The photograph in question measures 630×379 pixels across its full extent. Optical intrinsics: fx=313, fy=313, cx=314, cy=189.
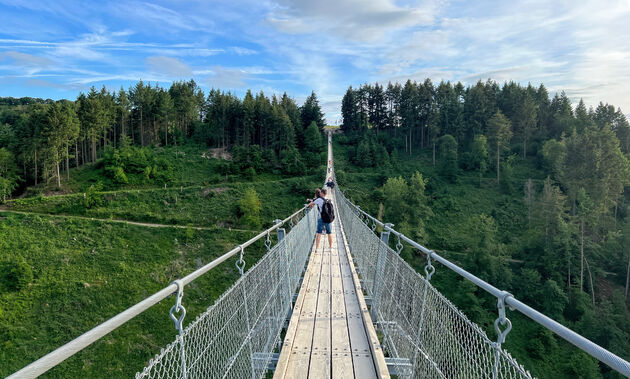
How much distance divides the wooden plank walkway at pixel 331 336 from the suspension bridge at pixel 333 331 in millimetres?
12

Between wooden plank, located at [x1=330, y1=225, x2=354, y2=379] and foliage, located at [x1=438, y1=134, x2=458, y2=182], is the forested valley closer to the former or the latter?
foliage, located at [x1=438, y1=134, x2=458, y2=182]

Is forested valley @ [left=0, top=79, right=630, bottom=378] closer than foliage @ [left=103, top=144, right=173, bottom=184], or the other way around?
forested valley @ [left=0, top=79, right=630, bottom=378]

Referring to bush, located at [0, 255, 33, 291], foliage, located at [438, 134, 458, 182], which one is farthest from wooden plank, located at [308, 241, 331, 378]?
foliage, located at [438, 134, 458, 182]

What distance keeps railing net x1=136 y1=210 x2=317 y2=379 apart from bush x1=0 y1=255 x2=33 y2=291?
18.5 meters

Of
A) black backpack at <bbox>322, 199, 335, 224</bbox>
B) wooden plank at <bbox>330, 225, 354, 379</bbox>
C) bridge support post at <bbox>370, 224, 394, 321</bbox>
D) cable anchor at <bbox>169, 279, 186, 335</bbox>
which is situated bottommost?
wooden plank at <bbox>330, 225, 354, 379</bbox>

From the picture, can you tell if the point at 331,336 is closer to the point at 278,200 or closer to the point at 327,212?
the point at 327,212

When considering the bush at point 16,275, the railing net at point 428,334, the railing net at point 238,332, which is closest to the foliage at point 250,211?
the bush at point 16,275

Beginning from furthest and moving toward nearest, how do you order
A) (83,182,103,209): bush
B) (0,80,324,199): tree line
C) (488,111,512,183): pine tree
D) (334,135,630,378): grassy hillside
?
(488,111,512,183): pine tree < (0,80,324,199): tree line < (83,182,103,209): bush < (334,135,630,378): grassy hillside

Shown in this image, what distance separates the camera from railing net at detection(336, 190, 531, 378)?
5.60 ft

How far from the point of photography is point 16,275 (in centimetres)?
1584

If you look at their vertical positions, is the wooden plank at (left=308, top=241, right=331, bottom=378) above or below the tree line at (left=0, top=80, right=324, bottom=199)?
below

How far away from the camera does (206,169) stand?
36000mm

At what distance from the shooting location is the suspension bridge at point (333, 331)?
1394 millimetres

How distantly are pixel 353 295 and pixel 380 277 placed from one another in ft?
2.39
